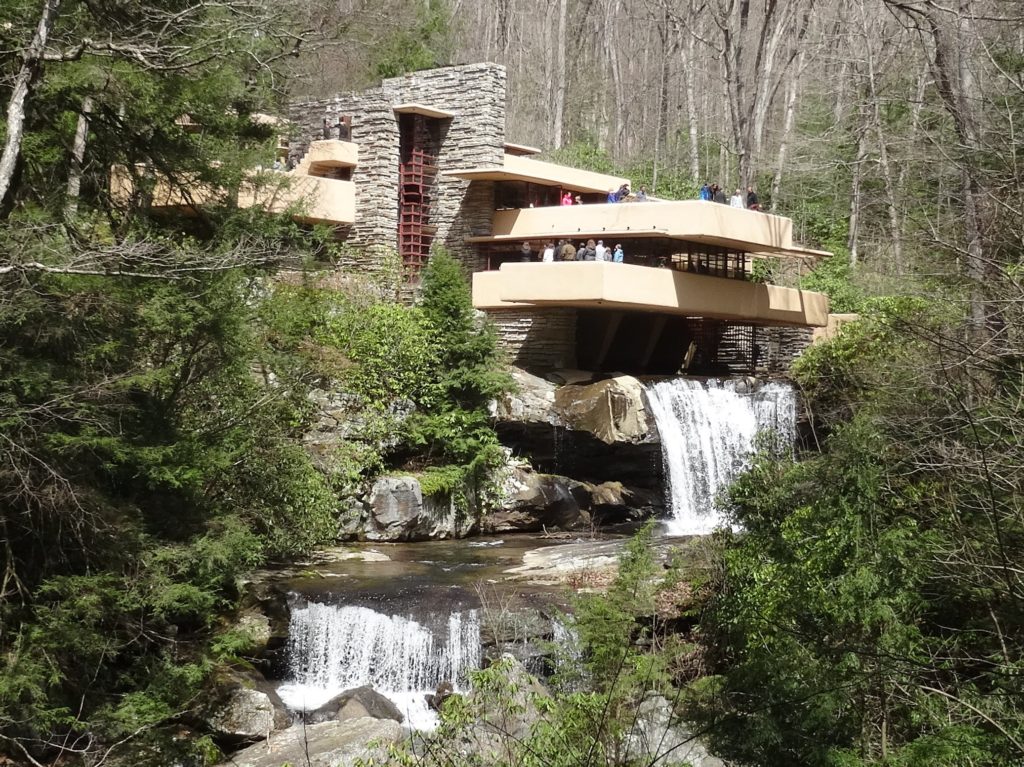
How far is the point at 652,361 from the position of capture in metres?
27.6

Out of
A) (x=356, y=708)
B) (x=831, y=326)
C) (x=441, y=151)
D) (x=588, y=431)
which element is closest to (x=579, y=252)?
(x=588, y=431)

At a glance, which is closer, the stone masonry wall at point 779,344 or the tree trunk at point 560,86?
the stone masonry wall at point 779,344

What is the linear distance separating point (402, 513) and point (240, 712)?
6.68 metres

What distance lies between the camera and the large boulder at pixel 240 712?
41.3 ft

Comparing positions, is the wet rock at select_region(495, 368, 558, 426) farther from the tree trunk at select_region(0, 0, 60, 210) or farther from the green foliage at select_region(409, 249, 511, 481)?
the tree trunk at select_region(0, 0, 60, 210)

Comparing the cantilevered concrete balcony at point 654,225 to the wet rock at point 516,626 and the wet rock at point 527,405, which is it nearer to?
the wet rock at point 527,405

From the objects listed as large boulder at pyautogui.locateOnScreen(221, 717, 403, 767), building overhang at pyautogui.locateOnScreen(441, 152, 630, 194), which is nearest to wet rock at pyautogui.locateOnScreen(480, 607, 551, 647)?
large boulder at pyautogui.locateOnScreen(221, 717, 403, 767)

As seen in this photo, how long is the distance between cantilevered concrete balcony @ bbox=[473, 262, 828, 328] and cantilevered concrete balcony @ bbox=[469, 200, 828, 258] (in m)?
0.85

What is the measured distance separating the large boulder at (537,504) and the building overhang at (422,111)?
28.2 ft

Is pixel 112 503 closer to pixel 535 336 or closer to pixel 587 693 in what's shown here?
pixel 587 693

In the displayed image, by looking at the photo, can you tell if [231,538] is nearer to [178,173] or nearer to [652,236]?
[178,173]

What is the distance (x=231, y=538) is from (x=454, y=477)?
6.69 meters

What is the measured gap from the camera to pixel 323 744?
11594 millimetres

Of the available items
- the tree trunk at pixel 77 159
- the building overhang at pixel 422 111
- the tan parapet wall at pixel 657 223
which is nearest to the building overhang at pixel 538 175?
the tan parapet wall at pixel 657 223
